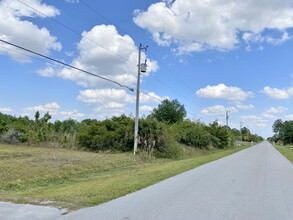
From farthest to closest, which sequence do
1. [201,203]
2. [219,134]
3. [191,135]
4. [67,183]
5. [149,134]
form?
1. [219,134]
2. [191,135]
3. [149,134]
4. [67,183]
5. [201,203]

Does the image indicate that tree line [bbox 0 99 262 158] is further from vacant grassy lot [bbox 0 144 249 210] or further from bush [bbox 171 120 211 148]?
bush [bbox 171 120 211 148]

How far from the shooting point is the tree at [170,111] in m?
53.3

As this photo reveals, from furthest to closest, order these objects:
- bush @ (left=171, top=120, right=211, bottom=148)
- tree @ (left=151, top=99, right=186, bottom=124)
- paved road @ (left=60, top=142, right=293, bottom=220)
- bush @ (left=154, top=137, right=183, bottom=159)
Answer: tree @ (left=151, top=99, right=186, bottom=124) < bush @ (left=171, top=120, right=211, bottom=148) < bush @ (left=154, top=137, right=183, bottom=159) < paved road @ (left=60, top=142, right=293, bottom=220)

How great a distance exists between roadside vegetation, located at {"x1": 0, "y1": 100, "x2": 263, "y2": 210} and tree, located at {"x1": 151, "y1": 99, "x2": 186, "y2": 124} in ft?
42.1

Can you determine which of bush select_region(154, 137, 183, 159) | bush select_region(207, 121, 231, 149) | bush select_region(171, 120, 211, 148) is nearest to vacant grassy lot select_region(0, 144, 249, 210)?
bush select_region(154, 137, 183, 159)

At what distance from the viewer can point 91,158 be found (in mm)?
15023

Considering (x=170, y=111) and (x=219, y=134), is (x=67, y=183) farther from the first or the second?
(x=170, y=111)

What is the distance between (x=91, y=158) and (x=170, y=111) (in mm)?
39614

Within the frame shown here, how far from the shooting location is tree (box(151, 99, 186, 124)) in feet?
175

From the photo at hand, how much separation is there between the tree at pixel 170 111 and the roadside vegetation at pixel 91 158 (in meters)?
12.8

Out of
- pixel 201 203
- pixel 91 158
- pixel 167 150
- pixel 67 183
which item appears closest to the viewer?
pixel 201 203

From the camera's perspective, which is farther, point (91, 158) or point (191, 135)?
point (191, 135)

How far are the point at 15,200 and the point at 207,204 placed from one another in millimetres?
4807

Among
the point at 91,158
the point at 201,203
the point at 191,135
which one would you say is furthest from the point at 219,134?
the point at 201,203
